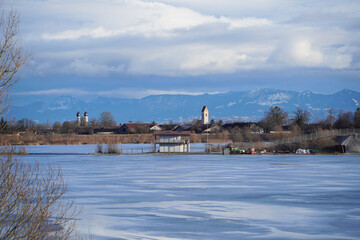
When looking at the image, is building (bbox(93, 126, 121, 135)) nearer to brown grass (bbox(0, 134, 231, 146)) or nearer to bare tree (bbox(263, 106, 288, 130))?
brown grass (bbox(0, 134, 231, 146))

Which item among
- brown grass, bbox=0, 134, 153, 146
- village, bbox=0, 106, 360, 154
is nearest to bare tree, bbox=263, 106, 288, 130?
village, bbox=0, 106, 360, 154

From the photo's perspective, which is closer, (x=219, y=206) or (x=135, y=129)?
(x=219, y=206)

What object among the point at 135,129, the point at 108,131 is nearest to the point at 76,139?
the point at 135,129

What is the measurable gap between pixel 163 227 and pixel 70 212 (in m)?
4.72

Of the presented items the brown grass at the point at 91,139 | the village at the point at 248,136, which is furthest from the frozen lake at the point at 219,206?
the brown grass at the point at 91,139

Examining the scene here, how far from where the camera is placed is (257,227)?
55.8ft

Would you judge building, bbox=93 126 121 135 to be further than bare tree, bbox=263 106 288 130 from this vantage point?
Yes

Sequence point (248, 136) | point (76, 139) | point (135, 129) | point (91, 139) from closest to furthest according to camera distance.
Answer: point (248, 136)
point (76, 139)
point (91, 139)
point (135, 129)

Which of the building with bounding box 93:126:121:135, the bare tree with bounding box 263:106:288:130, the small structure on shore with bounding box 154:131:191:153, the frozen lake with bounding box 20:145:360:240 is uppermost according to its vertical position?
the bare tree with bounding box 263:106:288:130

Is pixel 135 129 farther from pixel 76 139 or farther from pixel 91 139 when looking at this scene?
pixel 76 139

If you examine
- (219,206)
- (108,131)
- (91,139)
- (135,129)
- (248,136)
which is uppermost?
(135,129)

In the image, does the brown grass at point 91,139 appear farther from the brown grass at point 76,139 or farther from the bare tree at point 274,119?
the bare tree at point 274,119

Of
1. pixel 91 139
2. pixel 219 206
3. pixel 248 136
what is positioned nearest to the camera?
pixel 219 206

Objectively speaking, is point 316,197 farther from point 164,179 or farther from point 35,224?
point 35,224
